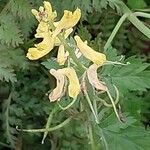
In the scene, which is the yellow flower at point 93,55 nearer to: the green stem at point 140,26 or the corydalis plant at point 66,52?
the corydalis plant at point 66,52

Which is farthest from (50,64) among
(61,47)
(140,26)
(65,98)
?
(61,47)

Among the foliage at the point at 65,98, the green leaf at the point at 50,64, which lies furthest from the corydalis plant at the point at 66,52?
the green leaf at the point at 50,64

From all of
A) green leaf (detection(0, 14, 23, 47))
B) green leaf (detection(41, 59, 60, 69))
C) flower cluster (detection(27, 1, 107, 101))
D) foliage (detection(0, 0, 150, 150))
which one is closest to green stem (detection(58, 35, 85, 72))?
flower cluster (detection(27, 1, 107, 101))

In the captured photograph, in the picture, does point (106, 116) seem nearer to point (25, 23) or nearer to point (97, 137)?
point (97, 137)

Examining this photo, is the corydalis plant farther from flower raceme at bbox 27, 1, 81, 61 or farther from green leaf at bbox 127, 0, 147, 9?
green leaf at bbox 127, 0, 147, 9

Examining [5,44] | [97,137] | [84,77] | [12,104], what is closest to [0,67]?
[5,44]

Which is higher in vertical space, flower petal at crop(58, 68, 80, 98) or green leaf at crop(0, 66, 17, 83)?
flower petal at crop(58, 68, 80, 98)

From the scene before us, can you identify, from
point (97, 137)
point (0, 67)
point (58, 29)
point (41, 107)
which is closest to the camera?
point (58, 29)

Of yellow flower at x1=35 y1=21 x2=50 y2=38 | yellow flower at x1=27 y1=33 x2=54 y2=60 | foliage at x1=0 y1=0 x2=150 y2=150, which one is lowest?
foliage at x1=0 y1=0 x2=150 y2=150

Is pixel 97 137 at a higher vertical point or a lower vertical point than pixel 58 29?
lower
